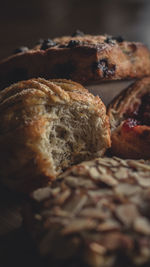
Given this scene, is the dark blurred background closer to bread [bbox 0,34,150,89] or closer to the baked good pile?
bread [bbox 0,34,150,89]

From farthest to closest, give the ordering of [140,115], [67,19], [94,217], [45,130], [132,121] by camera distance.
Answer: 1. [67,19]
2. [140,115]
3. [132,121]
4. [45,130]
5. [94,217]

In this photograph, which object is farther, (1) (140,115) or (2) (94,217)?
(1) (140,115)

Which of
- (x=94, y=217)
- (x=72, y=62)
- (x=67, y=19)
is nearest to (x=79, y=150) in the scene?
(x=72, y=62)

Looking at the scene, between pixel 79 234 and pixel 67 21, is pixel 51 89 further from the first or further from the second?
pixel 67 21

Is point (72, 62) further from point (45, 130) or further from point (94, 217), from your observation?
point (94, 217)

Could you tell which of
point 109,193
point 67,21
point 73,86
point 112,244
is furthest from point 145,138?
point 67,21

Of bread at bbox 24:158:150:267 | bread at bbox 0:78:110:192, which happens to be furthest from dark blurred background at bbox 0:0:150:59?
bread at bbox 24:158:150:267
